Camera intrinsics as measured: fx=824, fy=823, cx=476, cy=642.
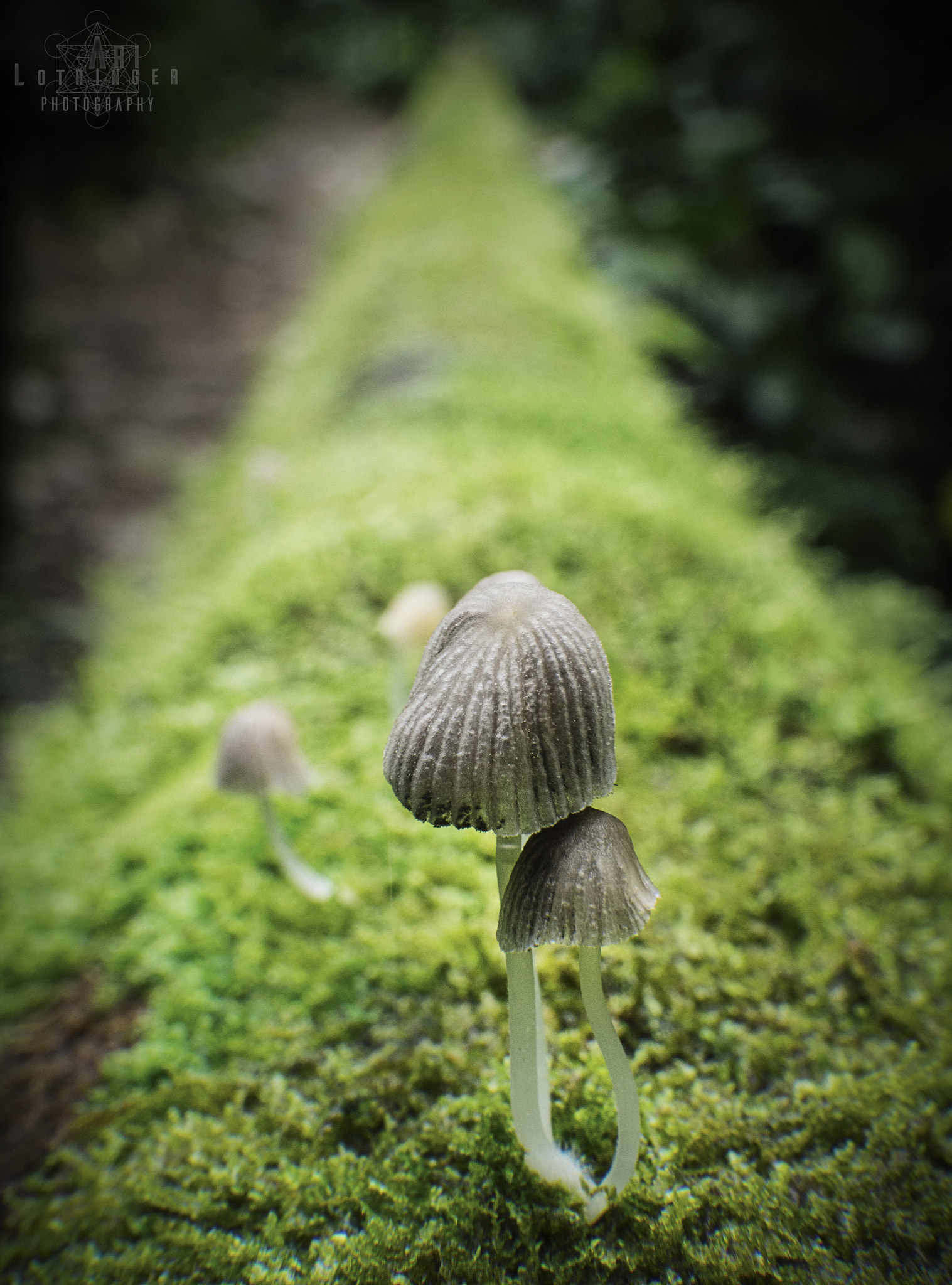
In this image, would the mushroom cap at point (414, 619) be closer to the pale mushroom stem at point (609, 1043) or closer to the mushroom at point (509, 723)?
the mushroom at point (509, 723)

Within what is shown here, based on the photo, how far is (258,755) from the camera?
74.4 inches

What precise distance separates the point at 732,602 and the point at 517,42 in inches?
554

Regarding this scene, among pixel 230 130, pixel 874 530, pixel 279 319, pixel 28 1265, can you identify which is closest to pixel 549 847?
pixel 28 1265

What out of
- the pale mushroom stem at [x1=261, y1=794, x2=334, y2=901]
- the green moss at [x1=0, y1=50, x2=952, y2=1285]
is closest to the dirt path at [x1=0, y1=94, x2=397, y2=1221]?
the green moss at [x1=0, y1=50, x2=952, y2=1285]

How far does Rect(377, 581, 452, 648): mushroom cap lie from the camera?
7.30ft

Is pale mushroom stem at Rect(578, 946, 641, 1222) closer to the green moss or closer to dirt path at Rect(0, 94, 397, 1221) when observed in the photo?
the green moss

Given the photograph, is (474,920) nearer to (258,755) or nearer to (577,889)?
(258,755)

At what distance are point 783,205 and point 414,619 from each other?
285 inches

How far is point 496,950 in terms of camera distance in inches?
71.8

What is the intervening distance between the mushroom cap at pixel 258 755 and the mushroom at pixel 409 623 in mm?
361

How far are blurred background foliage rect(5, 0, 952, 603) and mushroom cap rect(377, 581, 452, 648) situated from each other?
3.88 m

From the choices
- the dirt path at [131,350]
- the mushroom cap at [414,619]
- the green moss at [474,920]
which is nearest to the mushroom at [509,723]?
the green moss at [474,920]

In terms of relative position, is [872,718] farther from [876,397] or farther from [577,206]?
[577,206]
